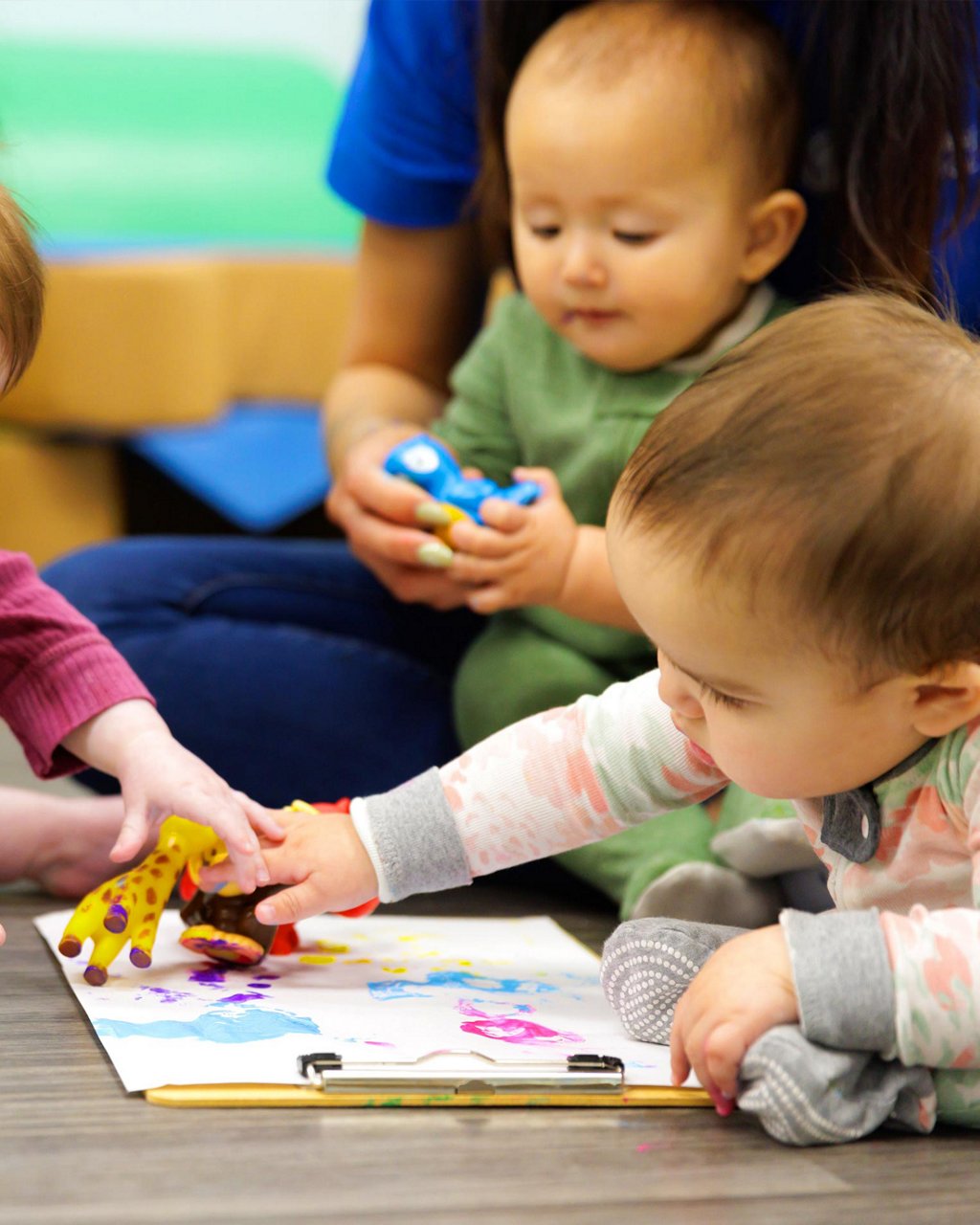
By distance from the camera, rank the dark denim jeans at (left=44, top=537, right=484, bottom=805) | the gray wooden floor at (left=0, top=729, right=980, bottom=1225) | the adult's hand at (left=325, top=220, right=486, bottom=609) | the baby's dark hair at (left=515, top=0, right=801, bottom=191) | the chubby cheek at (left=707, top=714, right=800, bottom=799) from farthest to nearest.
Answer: the adult's hand at (left=325, top=220, right=486, bottom=609) → the dark denim jeans at (left=44, top=537, right=484, bottom=805) → the baby's dark hair at (left=515, top=0, right=801, bottom=191) → the chubby cheek at (left=707, top=714, right=800, bottom=799) → the gray wooden floor at (left=0, top=729, right=980, bottom=1225)

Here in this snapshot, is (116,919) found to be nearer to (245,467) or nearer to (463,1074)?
(463,1074)

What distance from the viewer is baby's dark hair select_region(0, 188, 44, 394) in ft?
2.88

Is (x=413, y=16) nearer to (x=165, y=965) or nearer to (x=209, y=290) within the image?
(x=165, y=965)

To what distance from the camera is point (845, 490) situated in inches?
26.0

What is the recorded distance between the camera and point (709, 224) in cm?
111

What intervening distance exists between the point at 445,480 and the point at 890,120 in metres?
0.40

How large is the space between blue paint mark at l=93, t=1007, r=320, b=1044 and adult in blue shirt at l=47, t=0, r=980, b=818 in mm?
449

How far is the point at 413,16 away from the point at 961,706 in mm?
861

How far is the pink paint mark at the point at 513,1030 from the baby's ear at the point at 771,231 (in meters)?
0.59

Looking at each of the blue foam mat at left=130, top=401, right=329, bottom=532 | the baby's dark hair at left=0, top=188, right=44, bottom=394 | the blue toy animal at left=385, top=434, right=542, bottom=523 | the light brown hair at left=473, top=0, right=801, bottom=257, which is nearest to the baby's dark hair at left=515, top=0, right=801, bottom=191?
the light brown hair at left=473, top=0, right=801, bottom=257

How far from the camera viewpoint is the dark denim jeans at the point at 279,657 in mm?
1232

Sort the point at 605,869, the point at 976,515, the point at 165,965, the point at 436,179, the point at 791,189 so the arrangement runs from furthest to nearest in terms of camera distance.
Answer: the point at 436,179, the point at 791,189, the point at 605,869, the point at 165,965, the point at 976,515

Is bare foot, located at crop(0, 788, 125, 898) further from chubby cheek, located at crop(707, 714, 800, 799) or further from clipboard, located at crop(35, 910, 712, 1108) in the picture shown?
chubby cheek, located at crop(707, 714, 800, 799)

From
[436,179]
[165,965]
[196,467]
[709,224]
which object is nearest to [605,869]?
[165,965]
